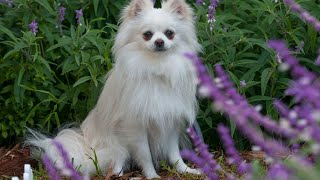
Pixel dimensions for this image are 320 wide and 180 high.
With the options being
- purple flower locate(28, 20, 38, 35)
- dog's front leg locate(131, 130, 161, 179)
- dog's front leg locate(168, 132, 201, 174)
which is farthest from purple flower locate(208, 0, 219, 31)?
purple flower locate(28, 20, 38, 35)

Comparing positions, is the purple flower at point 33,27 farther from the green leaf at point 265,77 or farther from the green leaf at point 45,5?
the green leaf at point 265,77

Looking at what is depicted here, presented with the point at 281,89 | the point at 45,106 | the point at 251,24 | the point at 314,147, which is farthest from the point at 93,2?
the point at 314,147

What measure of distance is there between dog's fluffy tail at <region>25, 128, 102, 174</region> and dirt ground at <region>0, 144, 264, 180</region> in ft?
0.25

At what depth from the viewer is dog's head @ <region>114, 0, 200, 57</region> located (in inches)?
156

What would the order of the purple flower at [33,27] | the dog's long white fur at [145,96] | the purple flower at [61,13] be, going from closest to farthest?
1. the dog's long white fur at [145,96]
2. the purple flower at [33,27]
3. the purple flower at [61,13]

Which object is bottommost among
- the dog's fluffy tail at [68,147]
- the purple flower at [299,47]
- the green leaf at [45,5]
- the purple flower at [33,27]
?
the dog's fluffy tail at [68,147]

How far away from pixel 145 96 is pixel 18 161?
1.22 m

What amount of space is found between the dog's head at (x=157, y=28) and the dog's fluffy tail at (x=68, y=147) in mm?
784

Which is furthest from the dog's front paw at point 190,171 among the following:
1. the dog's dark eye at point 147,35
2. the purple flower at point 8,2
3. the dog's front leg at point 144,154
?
the purple flower at point 8,2

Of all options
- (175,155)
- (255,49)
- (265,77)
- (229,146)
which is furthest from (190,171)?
(229,146)

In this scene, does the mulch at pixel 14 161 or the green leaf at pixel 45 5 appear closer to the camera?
the mulch at pixel 14 161

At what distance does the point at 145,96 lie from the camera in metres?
4.05

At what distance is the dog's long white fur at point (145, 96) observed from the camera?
Result: 4047 mm

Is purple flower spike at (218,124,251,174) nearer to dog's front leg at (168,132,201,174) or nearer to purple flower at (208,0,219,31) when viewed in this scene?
dog's front leg at (168,132,201,174)
